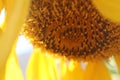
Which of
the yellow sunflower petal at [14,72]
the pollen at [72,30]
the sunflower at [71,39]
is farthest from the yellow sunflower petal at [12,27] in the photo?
the yellow sunflower petal at [14,72]

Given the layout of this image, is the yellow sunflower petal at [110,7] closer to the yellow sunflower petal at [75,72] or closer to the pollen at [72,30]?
the pollen at [72,30]

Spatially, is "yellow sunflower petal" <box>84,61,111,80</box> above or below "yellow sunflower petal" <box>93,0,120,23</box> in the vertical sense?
above

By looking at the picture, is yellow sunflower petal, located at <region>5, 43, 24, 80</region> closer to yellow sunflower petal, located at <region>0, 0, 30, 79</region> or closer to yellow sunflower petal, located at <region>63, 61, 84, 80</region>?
yellow sunflower petal, located at <region>63, 61, 84, 80</region>

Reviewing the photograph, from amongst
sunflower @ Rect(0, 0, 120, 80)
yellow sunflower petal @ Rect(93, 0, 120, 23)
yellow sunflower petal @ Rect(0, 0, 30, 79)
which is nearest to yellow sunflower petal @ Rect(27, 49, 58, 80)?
sunflower @ Rect(0, 0, 120, 80)

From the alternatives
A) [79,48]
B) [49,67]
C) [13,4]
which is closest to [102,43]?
[79,48]

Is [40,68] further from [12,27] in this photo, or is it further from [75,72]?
[12,27]

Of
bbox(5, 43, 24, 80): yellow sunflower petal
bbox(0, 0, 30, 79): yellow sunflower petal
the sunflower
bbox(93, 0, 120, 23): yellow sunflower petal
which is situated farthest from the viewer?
bbox(5, 43, 24, 80): yellow sunflower petal

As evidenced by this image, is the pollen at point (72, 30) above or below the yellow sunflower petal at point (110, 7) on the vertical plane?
above
